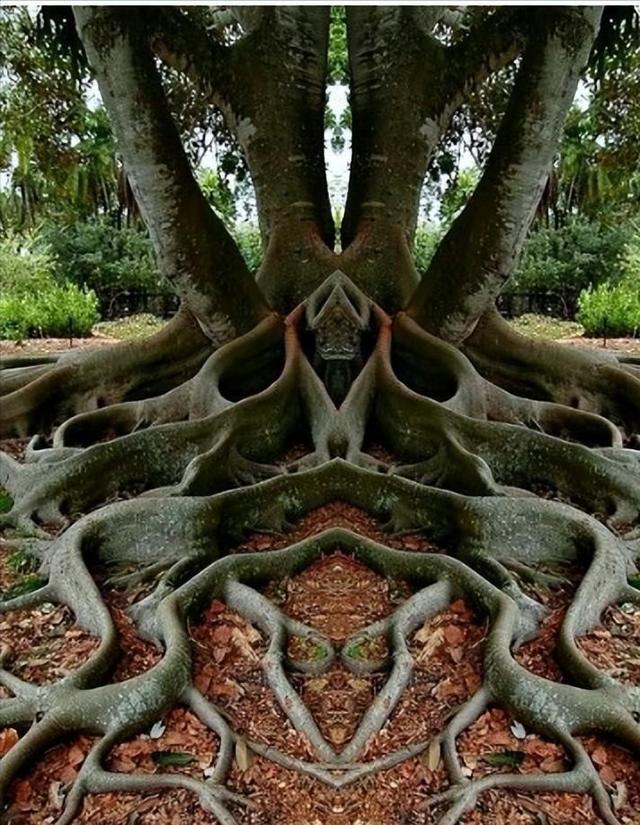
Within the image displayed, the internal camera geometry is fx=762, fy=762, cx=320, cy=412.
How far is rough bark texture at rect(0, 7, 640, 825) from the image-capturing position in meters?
2.73

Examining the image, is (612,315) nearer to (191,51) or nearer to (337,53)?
(337,53)

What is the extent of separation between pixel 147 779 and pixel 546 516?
2338 mm

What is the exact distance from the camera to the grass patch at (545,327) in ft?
46.1

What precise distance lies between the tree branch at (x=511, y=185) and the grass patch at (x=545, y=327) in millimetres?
7883

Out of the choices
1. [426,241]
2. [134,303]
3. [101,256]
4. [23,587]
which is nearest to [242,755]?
[23,587]

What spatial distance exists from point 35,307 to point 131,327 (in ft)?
11.7

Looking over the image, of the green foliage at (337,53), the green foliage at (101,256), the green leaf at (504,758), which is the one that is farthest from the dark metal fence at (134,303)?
the green leaf at (504,758)

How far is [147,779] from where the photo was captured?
2.37m

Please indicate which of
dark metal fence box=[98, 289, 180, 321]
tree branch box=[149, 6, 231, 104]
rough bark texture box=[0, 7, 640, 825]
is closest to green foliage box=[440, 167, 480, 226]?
rough bark texture box=[0, 7, 640, 825]

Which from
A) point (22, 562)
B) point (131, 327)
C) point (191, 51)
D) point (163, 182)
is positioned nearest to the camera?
point (22, 562)

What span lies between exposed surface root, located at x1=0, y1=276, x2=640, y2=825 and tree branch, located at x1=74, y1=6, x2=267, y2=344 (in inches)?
16.8

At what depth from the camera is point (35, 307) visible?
504 inches

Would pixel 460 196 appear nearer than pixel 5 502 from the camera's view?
No

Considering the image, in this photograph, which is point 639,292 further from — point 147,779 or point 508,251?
point 147,779
